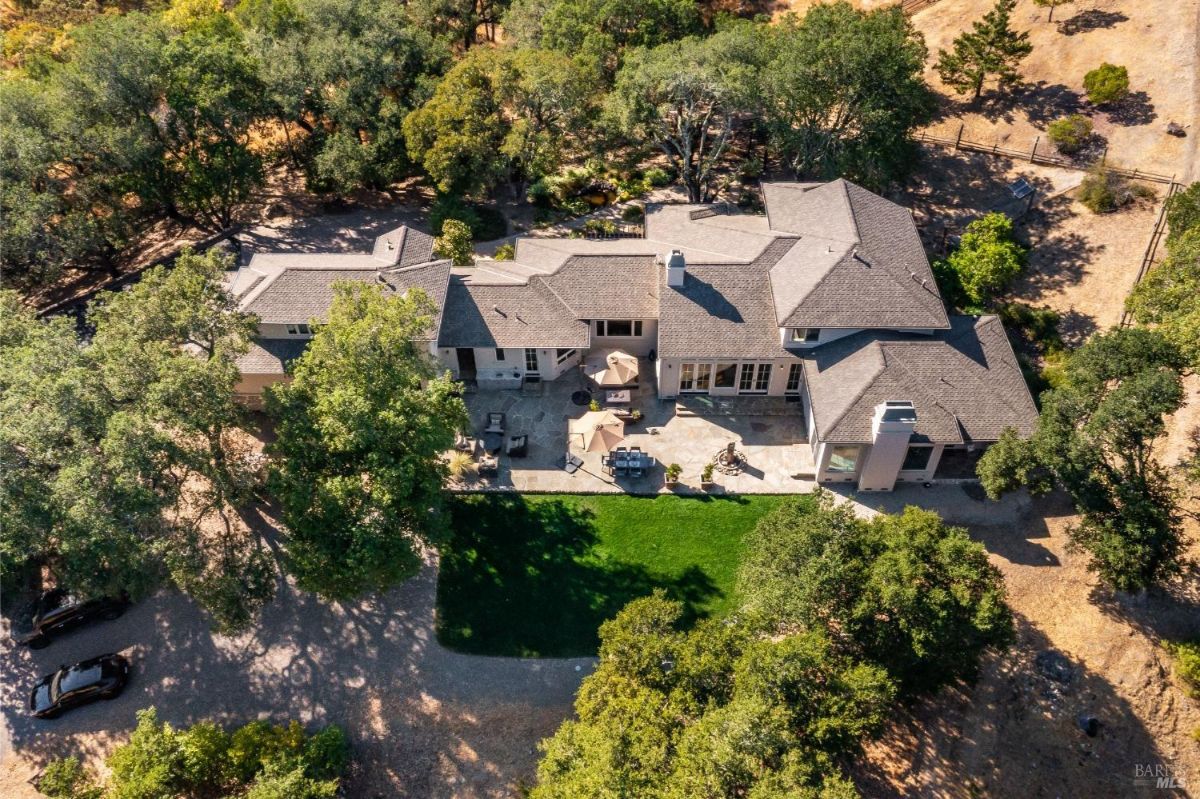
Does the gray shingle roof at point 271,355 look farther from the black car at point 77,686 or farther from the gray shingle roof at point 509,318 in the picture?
the black car at point 77,686

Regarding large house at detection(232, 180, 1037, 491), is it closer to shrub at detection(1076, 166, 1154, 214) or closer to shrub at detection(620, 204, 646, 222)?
shrub at detection(620, 204, 646, 222)

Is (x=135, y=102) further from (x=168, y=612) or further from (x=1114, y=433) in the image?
(x=1114, y=433)

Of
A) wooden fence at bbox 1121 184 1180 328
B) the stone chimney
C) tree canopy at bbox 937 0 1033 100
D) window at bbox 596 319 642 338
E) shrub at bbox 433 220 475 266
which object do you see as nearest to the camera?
the stone chimney

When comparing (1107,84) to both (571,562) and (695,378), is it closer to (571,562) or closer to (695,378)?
(695,378)

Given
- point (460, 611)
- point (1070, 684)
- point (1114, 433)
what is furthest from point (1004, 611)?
point (460, 611)

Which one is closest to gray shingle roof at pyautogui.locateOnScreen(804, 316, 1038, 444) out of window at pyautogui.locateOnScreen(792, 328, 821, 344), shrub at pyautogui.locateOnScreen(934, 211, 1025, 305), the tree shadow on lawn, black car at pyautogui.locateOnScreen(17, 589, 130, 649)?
window at pyautogui.locateOnScreen(792, 328, 821, 344)

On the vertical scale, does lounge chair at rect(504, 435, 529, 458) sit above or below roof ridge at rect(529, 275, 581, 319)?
below
